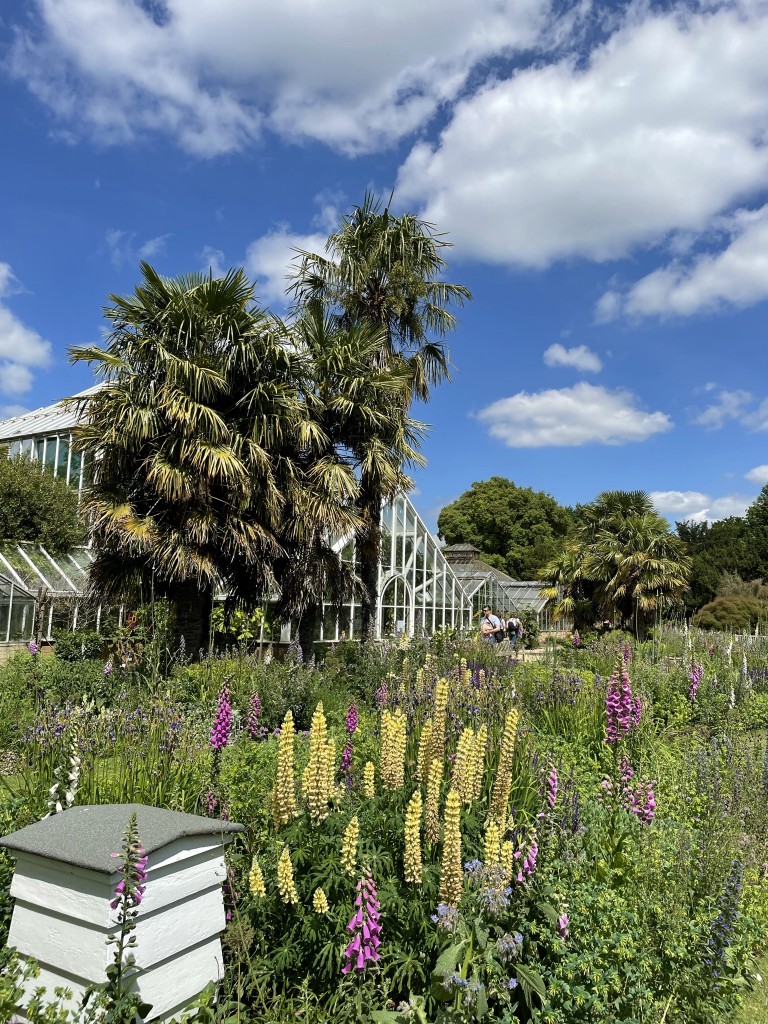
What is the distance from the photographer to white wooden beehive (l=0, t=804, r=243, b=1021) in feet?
7.37

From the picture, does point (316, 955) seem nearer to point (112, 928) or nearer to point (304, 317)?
point (112, 928)

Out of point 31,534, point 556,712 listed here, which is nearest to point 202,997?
point 556,712

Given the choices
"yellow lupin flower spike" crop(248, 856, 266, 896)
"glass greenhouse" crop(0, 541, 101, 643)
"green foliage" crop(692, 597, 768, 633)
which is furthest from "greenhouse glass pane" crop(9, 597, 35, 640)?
"green foliage" crop(692, 597, 768, 633)

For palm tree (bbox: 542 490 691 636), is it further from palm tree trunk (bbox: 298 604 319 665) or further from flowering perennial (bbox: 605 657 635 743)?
flowering perennial (bbox: 605 657 635 743)

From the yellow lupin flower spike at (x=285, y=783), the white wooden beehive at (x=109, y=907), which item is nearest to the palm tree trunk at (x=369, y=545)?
the yellow lupin flower spike at (x=285, y=783)

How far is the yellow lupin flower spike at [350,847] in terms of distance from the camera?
2533mm

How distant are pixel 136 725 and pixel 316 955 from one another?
2373mm

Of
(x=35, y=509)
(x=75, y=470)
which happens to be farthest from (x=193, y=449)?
(x=75, y=470)

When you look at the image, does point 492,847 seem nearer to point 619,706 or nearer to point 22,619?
point 619,706

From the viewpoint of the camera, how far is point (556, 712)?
21.4ft

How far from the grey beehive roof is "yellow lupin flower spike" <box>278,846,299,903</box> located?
0.22m

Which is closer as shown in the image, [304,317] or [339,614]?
[304,317]

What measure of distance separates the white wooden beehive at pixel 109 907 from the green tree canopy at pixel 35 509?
16.3 metres

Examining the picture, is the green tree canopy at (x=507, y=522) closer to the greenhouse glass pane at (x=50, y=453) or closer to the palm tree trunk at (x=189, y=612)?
the greenhouse glass pane at (x=50, y=453)
